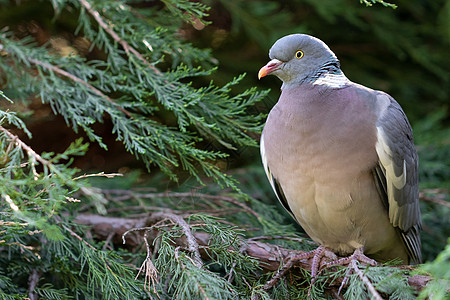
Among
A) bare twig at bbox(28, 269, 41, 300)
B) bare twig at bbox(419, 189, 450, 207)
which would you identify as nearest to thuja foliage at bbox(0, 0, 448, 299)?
bare twig at bbox(28, 269, 41, 300)

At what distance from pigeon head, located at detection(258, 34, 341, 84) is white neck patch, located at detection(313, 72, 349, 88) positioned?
2cm

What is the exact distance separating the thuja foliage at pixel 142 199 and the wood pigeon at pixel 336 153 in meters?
0.17

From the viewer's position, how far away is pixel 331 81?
193 centimetres

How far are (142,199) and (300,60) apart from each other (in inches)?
43.5

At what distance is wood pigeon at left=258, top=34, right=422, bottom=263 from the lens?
1795 mm

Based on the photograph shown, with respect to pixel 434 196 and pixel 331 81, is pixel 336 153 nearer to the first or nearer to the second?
pixel 331 81

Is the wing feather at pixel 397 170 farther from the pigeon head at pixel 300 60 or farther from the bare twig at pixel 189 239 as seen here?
the bare twig at pixel 189 239

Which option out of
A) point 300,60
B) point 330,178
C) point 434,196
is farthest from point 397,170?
point 434,196

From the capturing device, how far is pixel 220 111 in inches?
79.8

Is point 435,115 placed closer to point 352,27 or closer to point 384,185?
point 352,27

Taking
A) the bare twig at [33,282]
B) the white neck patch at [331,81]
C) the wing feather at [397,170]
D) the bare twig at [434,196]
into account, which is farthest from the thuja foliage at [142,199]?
the wing feather at [397,170]

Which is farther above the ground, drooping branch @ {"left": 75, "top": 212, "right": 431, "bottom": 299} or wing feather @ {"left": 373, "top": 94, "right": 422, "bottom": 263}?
wing feather @ {"left": 373, "top": 94, "right": 422, "bottom": 263}

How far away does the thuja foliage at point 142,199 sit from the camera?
1.49 metres

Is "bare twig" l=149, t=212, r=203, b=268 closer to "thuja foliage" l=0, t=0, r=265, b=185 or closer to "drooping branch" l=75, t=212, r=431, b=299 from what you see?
"drooping branch" l=75, t=212, r=431, b=299
